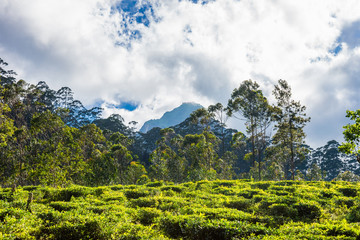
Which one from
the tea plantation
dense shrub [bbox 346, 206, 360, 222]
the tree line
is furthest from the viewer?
the tree line

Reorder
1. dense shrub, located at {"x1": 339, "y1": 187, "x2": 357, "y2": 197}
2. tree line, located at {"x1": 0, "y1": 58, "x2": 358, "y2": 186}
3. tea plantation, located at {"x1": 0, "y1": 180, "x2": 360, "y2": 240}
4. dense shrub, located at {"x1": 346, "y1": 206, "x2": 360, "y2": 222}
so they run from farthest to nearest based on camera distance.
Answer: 1. tree line, located at {"x1": 0, "y1": 58, "x2": 358, "y2": 186}
2. dense shrub, located at {"x1": 339, "y1": 187, "x2": 357, "y2": 197}
3. dense shrub, located at {"x1": 346, "y1": 206, "x2": 360, "y2": 222}
4. tea plantation, located at {"x1": 0, "y1": 180, "x2": 360, "y2": 240}

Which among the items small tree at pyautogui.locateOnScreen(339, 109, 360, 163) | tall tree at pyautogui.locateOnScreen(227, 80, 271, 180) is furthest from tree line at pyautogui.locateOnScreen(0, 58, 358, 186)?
small tree at pyautogui.locateOnScreen(339, 109, 360, 163)

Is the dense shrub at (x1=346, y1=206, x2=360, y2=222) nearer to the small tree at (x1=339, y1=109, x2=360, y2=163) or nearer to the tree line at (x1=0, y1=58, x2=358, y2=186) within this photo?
the small tree at (x1=339, y1=109, x2=360, y2=163)

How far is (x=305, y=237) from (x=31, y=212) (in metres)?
9.42

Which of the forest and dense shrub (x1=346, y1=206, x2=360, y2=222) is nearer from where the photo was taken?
the forest

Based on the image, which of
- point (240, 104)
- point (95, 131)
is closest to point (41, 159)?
point (95, 131)

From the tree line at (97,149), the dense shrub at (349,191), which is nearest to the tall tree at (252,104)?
the tree line at (97,149)

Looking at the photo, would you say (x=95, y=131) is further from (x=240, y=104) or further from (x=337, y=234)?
(x=337, y=234)

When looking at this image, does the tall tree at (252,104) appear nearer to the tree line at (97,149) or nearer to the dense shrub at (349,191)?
the tree line at (97,149)

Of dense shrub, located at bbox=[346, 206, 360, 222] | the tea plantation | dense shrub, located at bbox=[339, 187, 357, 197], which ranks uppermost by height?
dense shrub, located at bbox=[339, 187, 357, 197]

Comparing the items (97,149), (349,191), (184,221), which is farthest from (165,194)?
(97,149)

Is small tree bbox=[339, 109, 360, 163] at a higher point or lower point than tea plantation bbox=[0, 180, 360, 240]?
higher

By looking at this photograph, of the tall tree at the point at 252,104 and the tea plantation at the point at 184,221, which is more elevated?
the tall tree at the point at 252,104

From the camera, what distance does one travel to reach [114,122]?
77438 mm
